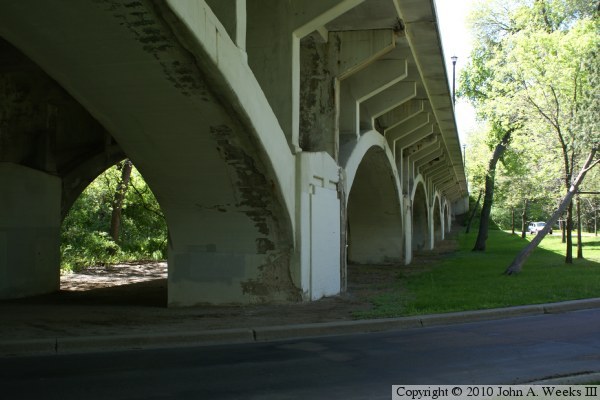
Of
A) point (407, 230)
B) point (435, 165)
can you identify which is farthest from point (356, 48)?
point (435, 165)

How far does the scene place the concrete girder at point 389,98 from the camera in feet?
59.6

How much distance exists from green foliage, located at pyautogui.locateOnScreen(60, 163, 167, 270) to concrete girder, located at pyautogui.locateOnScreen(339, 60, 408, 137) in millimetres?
11556

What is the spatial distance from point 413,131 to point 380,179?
2.55 m

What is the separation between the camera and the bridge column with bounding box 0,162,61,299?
12953mm

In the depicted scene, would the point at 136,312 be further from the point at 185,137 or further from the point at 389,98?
the point at 389,98

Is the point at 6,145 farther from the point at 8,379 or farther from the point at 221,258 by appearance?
the point at 8,379

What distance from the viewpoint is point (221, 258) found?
1155 cm

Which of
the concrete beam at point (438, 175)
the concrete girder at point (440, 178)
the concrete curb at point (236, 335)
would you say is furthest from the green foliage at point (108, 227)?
the concrete girder at point (440, 178)

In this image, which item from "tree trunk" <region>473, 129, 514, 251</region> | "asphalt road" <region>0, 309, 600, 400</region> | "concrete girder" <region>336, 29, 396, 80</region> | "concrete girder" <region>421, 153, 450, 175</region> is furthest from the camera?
"concrete girder" <region>421, 153, 450, 175</region>

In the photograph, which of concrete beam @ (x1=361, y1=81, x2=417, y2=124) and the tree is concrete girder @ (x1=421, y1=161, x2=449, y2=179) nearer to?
the tree

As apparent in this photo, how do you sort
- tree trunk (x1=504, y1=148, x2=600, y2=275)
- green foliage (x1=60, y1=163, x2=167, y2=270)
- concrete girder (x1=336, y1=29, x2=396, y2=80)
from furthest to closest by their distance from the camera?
green foliage (x1=60, y1=163, x2=167, y2=270) → tree trunk (x1=504, y1=148, x2=600, y2=275) → concrete girder (x1=336, y1=29, x2=396, y2=80)

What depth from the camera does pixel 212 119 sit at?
31.2 ft

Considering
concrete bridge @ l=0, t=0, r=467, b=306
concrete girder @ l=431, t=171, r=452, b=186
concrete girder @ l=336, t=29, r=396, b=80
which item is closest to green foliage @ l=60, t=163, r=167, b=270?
concrete bridge @ l=0, t=0, r=467, b=306

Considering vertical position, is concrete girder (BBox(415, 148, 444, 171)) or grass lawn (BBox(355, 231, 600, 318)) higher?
concrete girder (BBox(415, 148, 444, 171))
